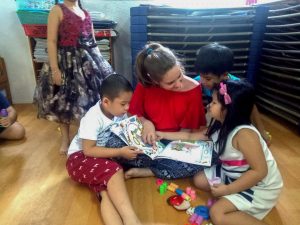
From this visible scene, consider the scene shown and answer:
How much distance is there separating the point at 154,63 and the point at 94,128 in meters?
0.32

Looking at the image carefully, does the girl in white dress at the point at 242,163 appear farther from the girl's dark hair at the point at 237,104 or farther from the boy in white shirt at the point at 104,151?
the boy in white shirt at the point at 104,151

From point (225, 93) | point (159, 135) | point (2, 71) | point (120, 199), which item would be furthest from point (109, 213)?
point (2, 71)

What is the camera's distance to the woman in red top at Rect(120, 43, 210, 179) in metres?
0.96

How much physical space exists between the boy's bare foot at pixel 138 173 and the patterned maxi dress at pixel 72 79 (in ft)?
1.36

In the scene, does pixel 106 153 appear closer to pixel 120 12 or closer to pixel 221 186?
pixel 221 186

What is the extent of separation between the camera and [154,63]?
3.11ft

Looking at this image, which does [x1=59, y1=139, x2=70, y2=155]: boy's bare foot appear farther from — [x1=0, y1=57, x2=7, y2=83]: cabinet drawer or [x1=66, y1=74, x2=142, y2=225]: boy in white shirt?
[x1=0, y1=57, x2=7, y2=83]: cabinet drawer

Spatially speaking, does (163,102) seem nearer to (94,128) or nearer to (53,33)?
(94,128)

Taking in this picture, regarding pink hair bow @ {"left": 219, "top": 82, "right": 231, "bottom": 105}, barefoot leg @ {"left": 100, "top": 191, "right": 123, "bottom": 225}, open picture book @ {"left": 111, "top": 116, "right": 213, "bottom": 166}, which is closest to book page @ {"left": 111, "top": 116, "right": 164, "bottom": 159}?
open picture book @ {"left": 111, "top": 116, "right": 213, "bottom": 166}

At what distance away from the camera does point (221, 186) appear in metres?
0.80

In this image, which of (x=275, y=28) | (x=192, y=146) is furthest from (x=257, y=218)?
(x=275, y=28)

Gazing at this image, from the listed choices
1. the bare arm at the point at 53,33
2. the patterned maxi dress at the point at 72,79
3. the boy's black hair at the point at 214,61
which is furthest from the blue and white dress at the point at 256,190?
the bare arm at the point at 53,33

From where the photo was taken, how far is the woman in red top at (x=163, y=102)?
96cm

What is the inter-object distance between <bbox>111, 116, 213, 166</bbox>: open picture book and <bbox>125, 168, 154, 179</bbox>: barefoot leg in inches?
4.8
